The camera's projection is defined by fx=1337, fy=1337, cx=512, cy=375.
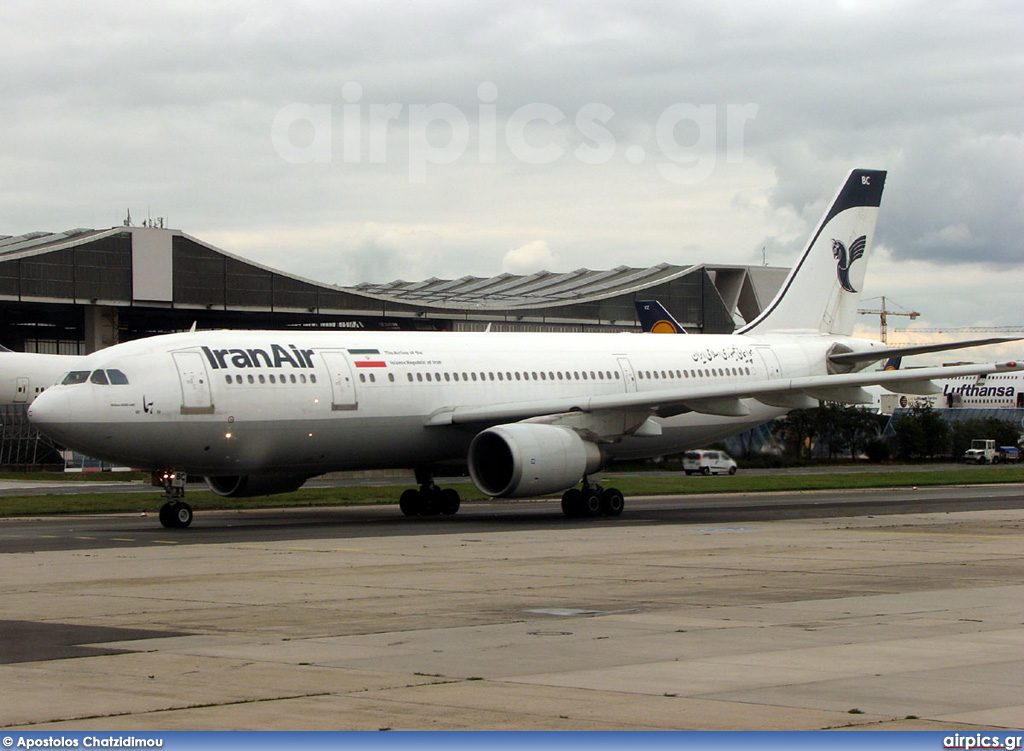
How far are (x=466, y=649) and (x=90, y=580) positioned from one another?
7.87m

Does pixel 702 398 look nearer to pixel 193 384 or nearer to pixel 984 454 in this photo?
pixel 193 384

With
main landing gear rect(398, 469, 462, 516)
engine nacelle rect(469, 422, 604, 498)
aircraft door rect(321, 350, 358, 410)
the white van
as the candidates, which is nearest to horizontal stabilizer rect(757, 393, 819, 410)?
engine nacelle rect(469, 422, 604, 498)

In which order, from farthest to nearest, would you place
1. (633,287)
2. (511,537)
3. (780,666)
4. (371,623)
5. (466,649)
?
(633,287) < (511,537) < (371,623) < (466,649) < (780,666)

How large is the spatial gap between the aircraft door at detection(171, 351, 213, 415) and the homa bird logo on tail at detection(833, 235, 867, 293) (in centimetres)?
2129

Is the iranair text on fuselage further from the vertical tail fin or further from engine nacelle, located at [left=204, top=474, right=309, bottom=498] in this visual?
the vertical tail fin

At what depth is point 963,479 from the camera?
4841 cm

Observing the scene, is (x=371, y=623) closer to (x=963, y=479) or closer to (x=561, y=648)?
(x=561, y=648)

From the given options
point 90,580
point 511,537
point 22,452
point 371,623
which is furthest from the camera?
point 22,452

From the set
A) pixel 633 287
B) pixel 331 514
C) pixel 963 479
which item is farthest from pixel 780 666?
pixel 633 287

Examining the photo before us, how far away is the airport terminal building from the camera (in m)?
63.4

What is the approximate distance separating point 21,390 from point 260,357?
46401mm

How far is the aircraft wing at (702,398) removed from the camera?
96.7 feet

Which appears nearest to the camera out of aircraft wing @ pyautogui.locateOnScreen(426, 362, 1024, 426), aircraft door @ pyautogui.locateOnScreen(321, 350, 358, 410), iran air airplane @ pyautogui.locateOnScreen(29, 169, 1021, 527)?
iran air airplane @ pyautogui.locateOnScreen(29, 169, 1021, 527)

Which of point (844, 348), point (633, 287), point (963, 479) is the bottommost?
point (963, 479)
